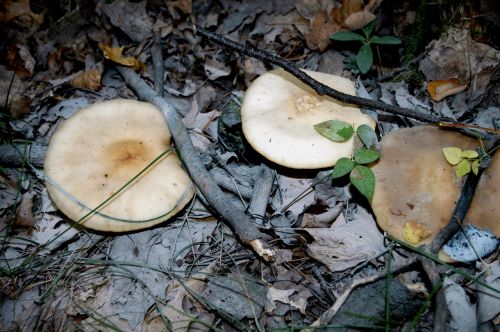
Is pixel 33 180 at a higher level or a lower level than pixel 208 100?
lower

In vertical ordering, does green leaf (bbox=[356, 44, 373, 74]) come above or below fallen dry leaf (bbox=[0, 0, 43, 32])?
above

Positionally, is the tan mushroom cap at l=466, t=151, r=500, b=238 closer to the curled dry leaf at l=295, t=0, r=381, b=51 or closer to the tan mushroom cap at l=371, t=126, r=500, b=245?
the tan mushroom cap at l=371, t=126, r=500, b=245

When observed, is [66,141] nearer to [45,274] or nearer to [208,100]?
[45,274]

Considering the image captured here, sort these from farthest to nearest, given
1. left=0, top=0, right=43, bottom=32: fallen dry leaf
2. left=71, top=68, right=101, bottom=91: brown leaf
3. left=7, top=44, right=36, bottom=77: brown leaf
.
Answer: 1. left=0, top=0, right=43, bottom=32: fallen dry leaf
2. left=7, top=44, right=36, bottom=77: brown leaf
3. left=71, top=68, right=101, bottom=91: brown leaf

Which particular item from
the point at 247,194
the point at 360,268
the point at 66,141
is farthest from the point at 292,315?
the point at 66,141

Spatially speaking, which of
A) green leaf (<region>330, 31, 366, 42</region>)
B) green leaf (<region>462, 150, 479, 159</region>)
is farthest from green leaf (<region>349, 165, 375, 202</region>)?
green leaf (<region>330, 31, 366, 42</region>)

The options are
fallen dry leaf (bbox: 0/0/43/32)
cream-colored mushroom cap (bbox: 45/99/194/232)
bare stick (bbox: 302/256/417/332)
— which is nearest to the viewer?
bare stick (bbox: 302/256/417/332)
